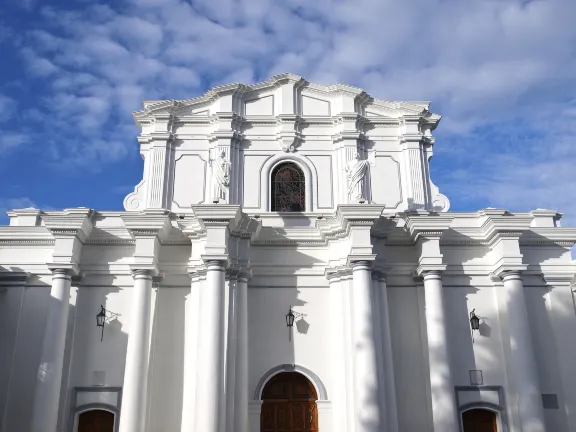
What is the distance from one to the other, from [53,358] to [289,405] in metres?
6.28

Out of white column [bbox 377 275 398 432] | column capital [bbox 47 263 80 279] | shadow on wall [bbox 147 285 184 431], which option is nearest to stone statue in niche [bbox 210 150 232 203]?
shadow on wall [bbox 147 285 184 431]

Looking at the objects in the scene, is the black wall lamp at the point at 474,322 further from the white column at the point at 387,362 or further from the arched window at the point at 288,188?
the arched window at the point at 288,188

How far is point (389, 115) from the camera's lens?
20156 millimetres

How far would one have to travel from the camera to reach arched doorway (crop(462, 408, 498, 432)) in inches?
643

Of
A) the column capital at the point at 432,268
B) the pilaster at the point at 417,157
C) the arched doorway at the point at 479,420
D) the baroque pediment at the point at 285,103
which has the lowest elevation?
the arched doorway at the point at 479,420

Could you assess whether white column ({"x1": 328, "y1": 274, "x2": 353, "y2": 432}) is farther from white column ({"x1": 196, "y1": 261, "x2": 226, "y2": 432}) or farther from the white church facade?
white column ({"x1": 196, "y1": 261, "x2": 226, "y2": 432})

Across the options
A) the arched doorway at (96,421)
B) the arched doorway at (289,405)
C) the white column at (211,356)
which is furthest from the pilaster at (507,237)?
the arched doorway at (96,421)

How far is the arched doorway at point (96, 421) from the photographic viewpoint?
16172 mm

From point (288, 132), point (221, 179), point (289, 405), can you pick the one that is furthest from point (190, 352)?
point (288, 132)

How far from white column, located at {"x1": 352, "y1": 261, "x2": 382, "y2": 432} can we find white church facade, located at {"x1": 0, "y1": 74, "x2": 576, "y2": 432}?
0.04 meters

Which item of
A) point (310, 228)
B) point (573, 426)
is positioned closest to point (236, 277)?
point (310, 228)

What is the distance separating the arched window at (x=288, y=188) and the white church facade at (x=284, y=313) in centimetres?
7

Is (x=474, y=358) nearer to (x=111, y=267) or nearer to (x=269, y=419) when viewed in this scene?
(x=269, y=419)

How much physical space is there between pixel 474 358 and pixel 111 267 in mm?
10429
